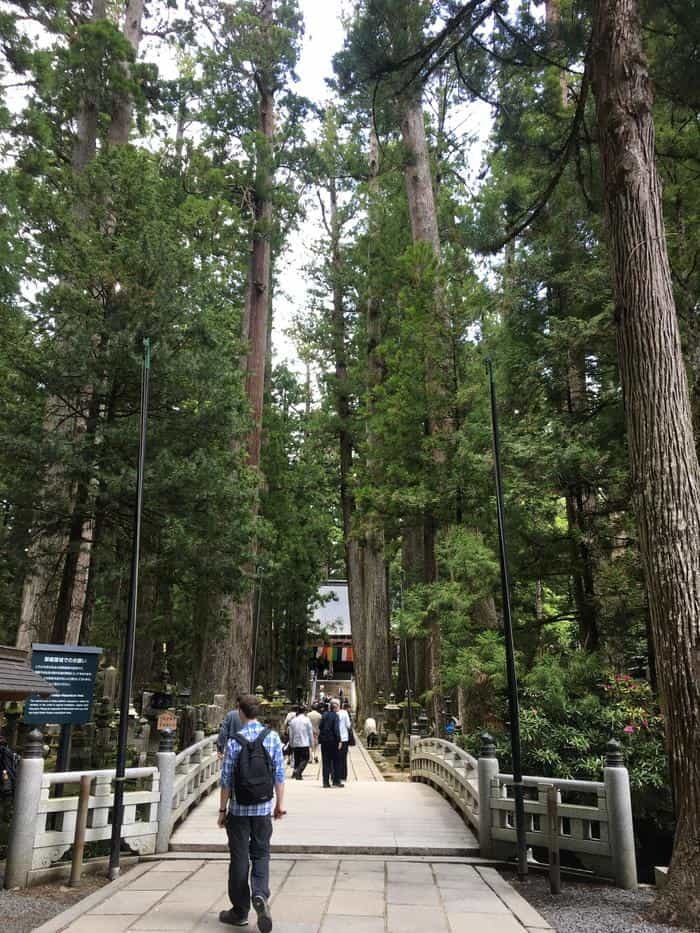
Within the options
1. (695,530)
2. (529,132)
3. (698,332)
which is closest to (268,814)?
(695,530)

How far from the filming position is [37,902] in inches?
217

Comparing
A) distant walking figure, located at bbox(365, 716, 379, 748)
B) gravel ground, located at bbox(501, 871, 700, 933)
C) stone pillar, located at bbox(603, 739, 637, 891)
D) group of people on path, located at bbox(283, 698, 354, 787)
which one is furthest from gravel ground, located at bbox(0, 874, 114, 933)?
distant walking figure, located at bbox(365, 716, 379, 748)

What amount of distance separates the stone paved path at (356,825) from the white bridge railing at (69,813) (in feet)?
1.04

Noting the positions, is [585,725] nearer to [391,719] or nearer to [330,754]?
[330,754]

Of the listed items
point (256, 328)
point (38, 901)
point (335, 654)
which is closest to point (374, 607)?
point (256, 328)

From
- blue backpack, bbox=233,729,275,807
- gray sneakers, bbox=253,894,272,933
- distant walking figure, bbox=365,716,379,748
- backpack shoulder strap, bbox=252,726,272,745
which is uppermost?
backpack shoulder strap, bbox=252,726,272,745

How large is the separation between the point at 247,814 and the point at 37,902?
85.6 inches

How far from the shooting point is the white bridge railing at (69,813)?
234 inches

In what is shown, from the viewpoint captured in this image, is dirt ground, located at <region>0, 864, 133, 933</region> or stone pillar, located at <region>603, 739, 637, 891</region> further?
stone pillar, located at <region>603, 739, 637, 891</region>

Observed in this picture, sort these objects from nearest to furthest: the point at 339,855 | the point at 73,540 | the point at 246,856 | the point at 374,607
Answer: the point at 246,856, the point at 339,855, the point at 73,540, the point at 374,607

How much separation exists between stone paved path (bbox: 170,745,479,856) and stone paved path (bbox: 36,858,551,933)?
426mm

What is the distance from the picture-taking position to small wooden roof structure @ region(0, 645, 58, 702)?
573 cm

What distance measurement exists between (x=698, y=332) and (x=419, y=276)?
634 cm

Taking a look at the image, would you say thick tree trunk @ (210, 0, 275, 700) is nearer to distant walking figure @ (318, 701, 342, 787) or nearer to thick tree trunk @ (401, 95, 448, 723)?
thick tree trunk @ (401, 95, 448, 723)
